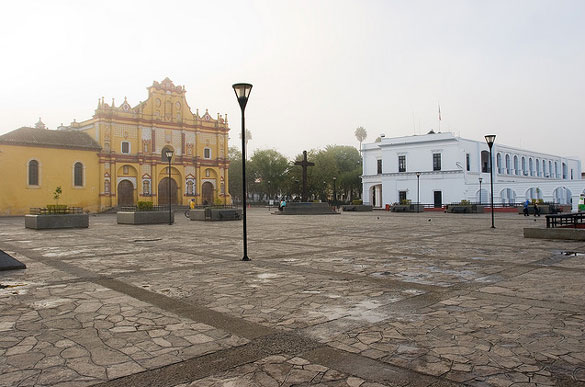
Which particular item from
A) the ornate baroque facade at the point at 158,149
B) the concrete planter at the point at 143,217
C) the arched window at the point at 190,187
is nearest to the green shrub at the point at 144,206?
the concrete planter at the point at 143,217

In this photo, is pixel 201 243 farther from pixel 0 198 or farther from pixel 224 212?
pixel 0 198

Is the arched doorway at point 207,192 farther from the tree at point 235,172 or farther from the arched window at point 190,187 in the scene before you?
the tree at point 235,172

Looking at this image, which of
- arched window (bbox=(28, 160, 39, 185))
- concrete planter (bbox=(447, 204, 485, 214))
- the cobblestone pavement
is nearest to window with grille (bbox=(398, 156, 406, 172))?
concrete planter (bbox=(447, 204, 485, 214))

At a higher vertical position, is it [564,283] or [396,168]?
[396,168]

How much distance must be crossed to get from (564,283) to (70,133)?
45.0 metres

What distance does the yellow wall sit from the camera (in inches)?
1437

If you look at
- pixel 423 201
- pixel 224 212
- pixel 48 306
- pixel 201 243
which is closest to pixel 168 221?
pixel 224 212

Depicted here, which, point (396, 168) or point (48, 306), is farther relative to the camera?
point (396, 168)

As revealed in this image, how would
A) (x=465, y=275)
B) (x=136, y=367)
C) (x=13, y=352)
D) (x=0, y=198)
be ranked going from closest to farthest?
1. (x=136, y=367)
2. (x=13, y=352)
3. (x=465, y=275)
4. (x=0, y=198)

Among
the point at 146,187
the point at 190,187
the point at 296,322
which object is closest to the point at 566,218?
the point at 296,322

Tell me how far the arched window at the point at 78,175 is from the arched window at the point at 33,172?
3.20 m

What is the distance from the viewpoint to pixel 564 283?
241 inches

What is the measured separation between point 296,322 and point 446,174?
148 ft

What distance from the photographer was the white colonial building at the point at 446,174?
144 feet
